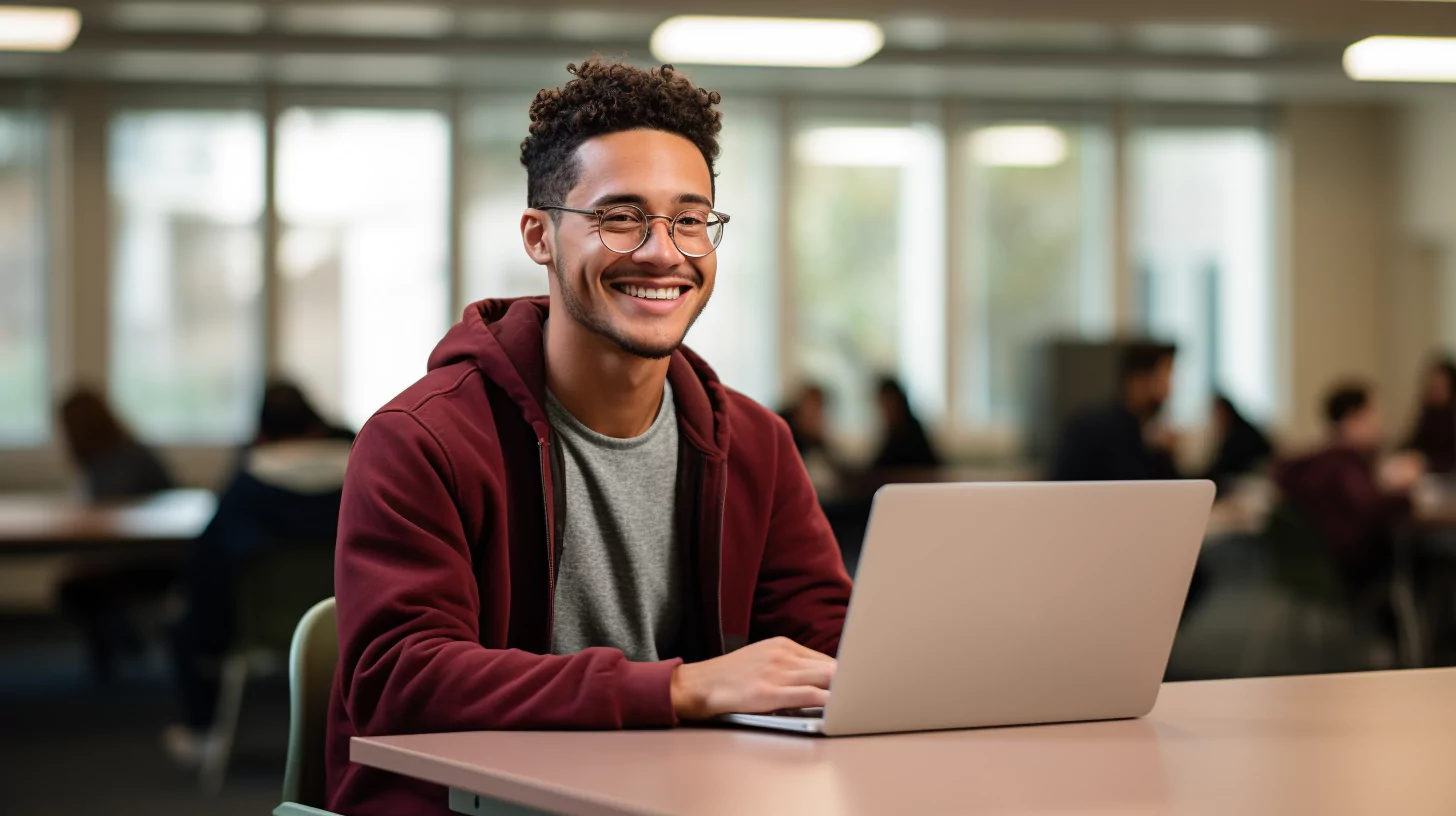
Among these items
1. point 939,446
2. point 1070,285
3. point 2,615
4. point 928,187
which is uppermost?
point 928,187

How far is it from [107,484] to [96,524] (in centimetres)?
125

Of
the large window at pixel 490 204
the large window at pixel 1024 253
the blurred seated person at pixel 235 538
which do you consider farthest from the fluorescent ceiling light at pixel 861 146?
the blurred seated person at pixel 235 538

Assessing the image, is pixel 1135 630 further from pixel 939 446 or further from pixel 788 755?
pixel 939 446

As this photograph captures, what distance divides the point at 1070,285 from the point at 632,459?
9.50 meters

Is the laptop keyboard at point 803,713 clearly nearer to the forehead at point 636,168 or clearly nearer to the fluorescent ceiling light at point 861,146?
the forehead at point 636,168

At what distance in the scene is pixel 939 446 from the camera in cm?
1066

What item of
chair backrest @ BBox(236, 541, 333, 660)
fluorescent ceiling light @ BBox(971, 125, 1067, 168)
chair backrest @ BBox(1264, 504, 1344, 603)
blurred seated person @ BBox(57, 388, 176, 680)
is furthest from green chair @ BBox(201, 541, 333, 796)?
fluorescent ceiling light @ BBox(971, 125, 1067, 168)

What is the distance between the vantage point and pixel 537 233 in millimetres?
1854

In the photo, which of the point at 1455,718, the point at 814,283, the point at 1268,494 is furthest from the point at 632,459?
the point at 814,283

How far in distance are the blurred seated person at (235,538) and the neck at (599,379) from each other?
2.57m

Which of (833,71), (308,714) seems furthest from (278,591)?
(833,71)

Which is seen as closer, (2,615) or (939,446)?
(2,615)

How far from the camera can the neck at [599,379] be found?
71.9 inches

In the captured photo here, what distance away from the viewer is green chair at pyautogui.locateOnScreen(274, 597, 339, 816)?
1.78 m
